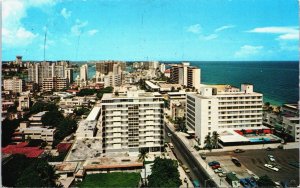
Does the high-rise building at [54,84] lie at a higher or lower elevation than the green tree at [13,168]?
higher

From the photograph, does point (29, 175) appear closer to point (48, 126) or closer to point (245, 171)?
point (245, 171)

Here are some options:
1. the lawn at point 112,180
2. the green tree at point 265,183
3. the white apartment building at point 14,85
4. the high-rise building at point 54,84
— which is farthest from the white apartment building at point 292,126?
the high-rise building at point 54,84

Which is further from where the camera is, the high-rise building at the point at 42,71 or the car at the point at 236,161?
the high-rise building at the point at 42,71

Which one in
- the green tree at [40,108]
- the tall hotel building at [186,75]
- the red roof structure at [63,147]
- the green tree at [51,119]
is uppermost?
the tall hotel building at [186,75]

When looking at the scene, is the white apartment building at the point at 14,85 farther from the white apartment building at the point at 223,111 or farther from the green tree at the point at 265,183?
the green tree at the point at 265,183

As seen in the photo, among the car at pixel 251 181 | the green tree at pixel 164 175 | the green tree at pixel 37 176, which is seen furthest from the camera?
the car at pixel 251 181

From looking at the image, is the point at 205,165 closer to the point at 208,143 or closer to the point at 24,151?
the point at 208,143

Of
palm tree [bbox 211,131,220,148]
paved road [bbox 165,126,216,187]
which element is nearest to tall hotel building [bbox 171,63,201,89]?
paved road [bbox 165,126,216,187]

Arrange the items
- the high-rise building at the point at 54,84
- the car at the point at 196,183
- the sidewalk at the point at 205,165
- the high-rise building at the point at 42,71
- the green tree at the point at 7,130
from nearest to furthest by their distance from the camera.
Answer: the car at the point at 196,183 → the sidewalk at the point at 205,165 → the green tree at the point at 7,130 → the high-rise building at the point at 54,84 → the high-rise building at the point at 42,71
